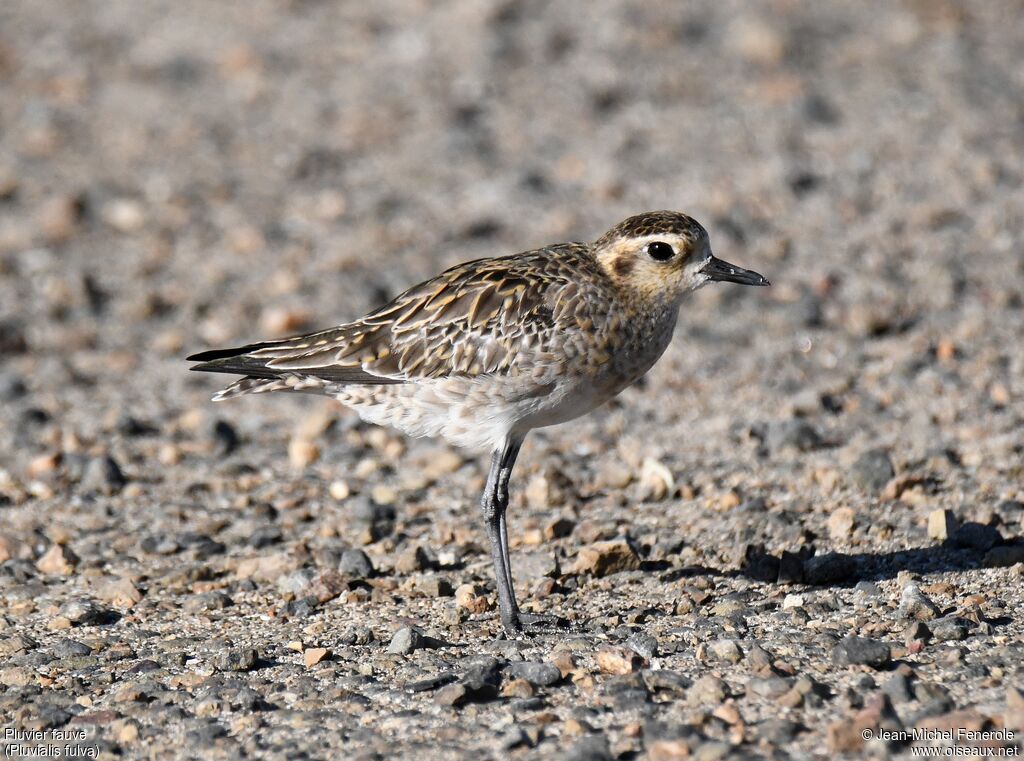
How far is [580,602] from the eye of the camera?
7422 mm

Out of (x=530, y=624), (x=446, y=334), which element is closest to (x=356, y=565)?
(x=530, y=624)

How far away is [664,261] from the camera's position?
7594 millimetres

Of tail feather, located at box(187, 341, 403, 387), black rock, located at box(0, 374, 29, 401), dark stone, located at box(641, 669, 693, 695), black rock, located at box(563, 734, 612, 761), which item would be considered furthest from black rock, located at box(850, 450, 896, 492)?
black rock, located at box(0, 374, 29, 401)

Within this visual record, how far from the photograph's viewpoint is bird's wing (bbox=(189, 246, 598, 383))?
7348 millimetres

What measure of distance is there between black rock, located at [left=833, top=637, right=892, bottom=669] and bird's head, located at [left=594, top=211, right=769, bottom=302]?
6.97 feet

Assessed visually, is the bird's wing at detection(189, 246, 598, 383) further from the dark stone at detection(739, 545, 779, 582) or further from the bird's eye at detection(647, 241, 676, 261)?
the dark stone at detection(739, 545, 779, 582)

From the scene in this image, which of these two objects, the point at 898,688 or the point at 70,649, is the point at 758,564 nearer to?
the point at 898,688

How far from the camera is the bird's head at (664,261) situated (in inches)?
298

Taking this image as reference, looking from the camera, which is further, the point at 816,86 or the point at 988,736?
the point at 816,86

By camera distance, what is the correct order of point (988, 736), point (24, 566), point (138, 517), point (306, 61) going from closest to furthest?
point (988, 736), point (24, 566), point (138, 517), point (306, 61)

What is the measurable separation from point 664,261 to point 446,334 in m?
1.21

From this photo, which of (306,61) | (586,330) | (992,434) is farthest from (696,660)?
(306,61)

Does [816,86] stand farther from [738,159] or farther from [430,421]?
[430,421]

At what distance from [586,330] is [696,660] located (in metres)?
1.79
